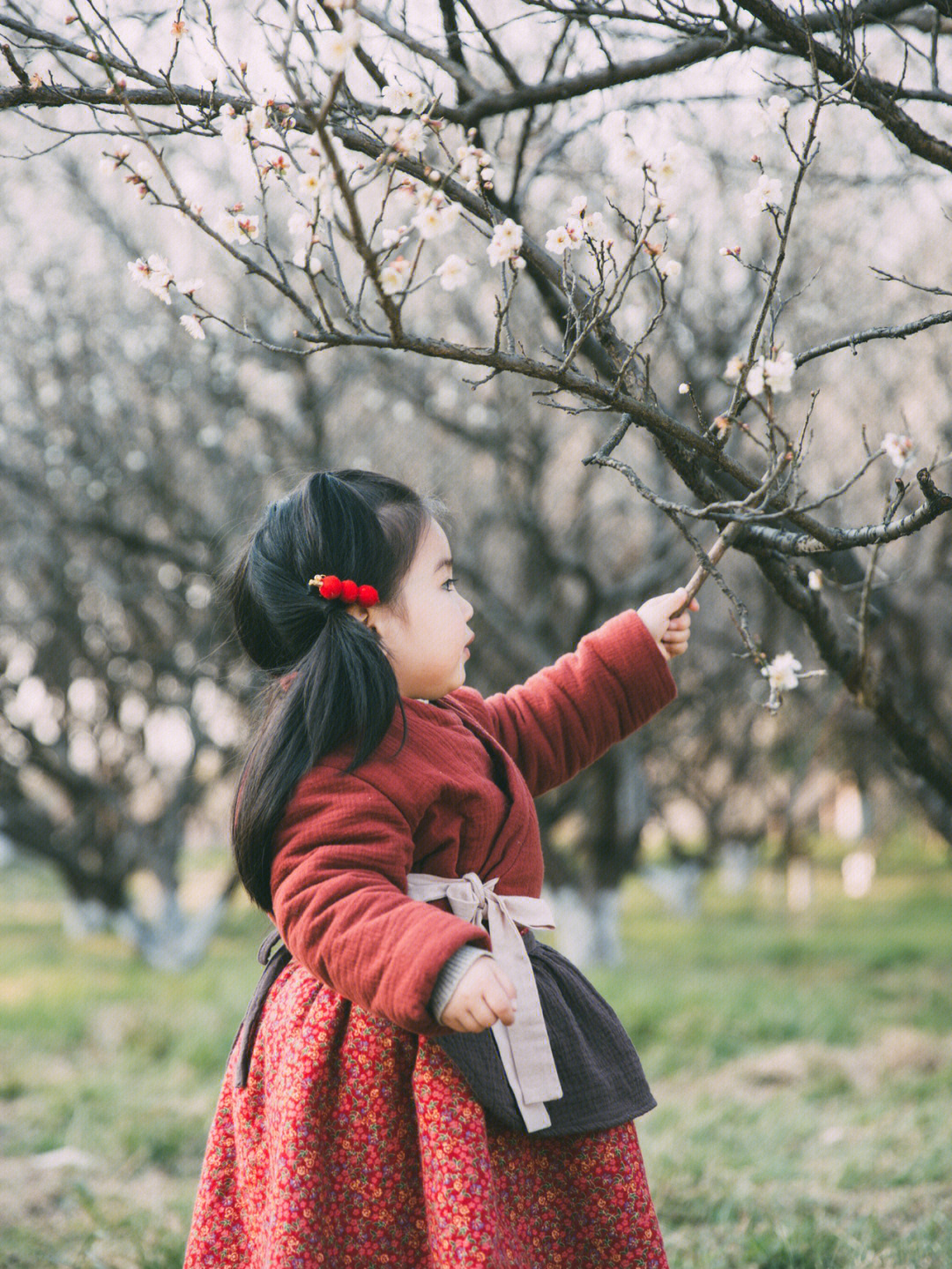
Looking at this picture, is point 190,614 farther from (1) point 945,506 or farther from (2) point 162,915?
(1) point 945,506

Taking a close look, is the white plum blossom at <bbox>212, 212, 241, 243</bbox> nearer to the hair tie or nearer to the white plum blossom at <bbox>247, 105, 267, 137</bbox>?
the white plum blossom at <bbox>247, 105, 267, 137</bbox>

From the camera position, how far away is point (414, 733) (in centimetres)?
194

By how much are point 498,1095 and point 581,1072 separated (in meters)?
0.17

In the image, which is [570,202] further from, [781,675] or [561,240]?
[781,675]

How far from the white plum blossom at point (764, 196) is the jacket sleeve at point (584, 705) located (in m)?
0.75

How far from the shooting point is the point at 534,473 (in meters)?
7.17

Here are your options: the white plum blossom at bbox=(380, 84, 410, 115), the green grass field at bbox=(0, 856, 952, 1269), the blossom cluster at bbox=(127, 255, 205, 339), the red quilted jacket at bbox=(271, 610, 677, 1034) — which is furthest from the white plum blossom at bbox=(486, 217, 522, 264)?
the green grass field at bbox=(0, 856, 952, 1269)

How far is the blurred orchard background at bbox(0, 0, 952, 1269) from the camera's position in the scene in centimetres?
190

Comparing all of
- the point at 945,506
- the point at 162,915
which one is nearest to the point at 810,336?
the point at 945,506

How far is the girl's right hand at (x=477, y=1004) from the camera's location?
1554 mm

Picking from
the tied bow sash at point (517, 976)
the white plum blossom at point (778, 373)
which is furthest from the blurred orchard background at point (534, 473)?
the tied bow sash at point (517, 976)

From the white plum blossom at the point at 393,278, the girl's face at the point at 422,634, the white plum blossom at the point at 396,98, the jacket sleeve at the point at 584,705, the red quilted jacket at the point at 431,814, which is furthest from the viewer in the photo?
the jacket sleeve at the point at 584,705

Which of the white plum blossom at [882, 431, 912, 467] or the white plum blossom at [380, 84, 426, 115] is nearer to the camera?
the white plum blossom at [882, 431, 912, 467]

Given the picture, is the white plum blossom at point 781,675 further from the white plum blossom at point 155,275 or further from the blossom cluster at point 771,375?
the white plum blossom at point 155,275
